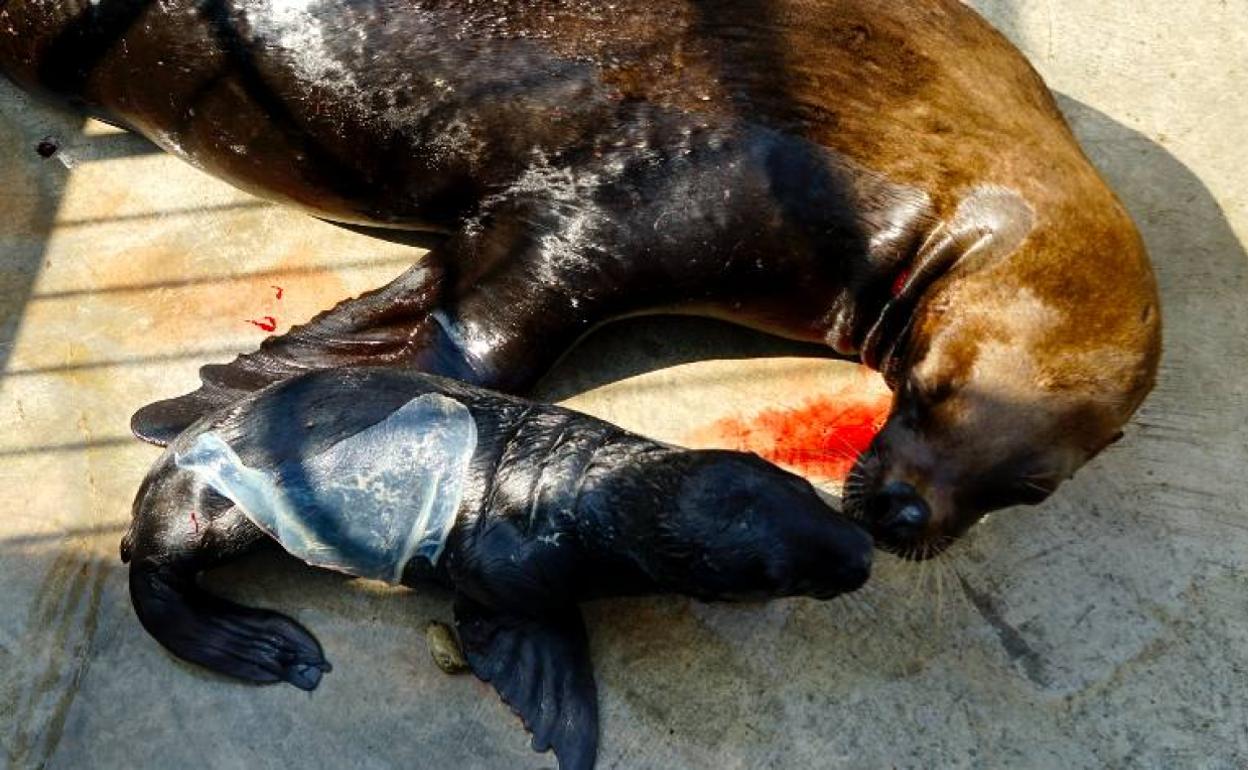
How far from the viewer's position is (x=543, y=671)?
11.8 feet

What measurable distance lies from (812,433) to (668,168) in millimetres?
945

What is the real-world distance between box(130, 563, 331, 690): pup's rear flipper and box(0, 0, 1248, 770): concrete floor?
0.07m

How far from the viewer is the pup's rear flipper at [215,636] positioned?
368 centimetres

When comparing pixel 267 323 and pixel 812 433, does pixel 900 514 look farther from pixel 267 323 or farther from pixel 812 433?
pixel 267 323

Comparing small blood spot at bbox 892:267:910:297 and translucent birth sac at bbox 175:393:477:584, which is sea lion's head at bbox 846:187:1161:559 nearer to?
small blood spot at bbox 892:267:910:297

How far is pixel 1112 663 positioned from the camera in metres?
3.72

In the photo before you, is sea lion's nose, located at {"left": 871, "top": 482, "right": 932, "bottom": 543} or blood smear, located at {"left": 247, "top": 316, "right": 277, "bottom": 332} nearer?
sea lion's nose, located at {"left": 871, "top": 482, "right": 932, "bottom": 543}

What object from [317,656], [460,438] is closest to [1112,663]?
[460,438]

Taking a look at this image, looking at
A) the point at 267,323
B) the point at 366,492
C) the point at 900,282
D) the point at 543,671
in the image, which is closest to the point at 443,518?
the point at 366,492

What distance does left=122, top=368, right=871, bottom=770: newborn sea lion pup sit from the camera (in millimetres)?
3457

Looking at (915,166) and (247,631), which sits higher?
(915,166)

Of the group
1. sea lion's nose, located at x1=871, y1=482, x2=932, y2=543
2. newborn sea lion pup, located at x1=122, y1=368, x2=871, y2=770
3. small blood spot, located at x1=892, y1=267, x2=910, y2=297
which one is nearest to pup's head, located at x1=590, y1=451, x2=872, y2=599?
newborn sea lion pup, located at x1=122, y1=368, x2=871, y2=770

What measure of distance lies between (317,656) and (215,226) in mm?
1723

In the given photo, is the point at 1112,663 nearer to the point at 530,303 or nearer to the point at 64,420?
the point at 530,303
